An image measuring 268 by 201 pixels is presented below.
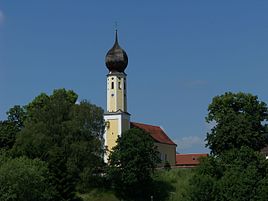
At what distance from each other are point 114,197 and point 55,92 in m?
15.4

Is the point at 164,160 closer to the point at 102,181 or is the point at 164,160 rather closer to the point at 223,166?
the point at 102,181

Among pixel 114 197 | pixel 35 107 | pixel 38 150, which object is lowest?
pixel 114 197

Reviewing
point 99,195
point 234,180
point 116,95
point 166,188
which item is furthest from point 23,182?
point 116,95

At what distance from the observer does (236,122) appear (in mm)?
71562

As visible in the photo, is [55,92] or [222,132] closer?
[222,132]

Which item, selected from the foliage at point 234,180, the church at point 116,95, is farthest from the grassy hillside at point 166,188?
the church at point 116,95

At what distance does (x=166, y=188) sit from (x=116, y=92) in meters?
17.2

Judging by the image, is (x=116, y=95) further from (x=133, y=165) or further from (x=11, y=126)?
(x=133, y=165)

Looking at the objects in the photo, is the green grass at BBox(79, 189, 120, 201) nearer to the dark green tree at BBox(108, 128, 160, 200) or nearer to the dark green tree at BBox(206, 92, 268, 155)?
the dark green tree at BBox(108, 128, 160, 200)

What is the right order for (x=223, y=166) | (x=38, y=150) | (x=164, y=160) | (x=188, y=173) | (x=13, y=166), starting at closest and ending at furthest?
(x=13, y=166) < (x=223, y=166) < (x=38, y=150) < (x=188, y=173) < (x=164, y=160)

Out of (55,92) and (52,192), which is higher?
(55,92)

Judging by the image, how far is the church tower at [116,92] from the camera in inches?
3300

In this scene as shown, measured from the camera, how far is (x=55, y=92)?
78875 mm

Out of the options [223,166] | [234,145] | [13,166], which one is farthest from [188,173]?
[13,166]
